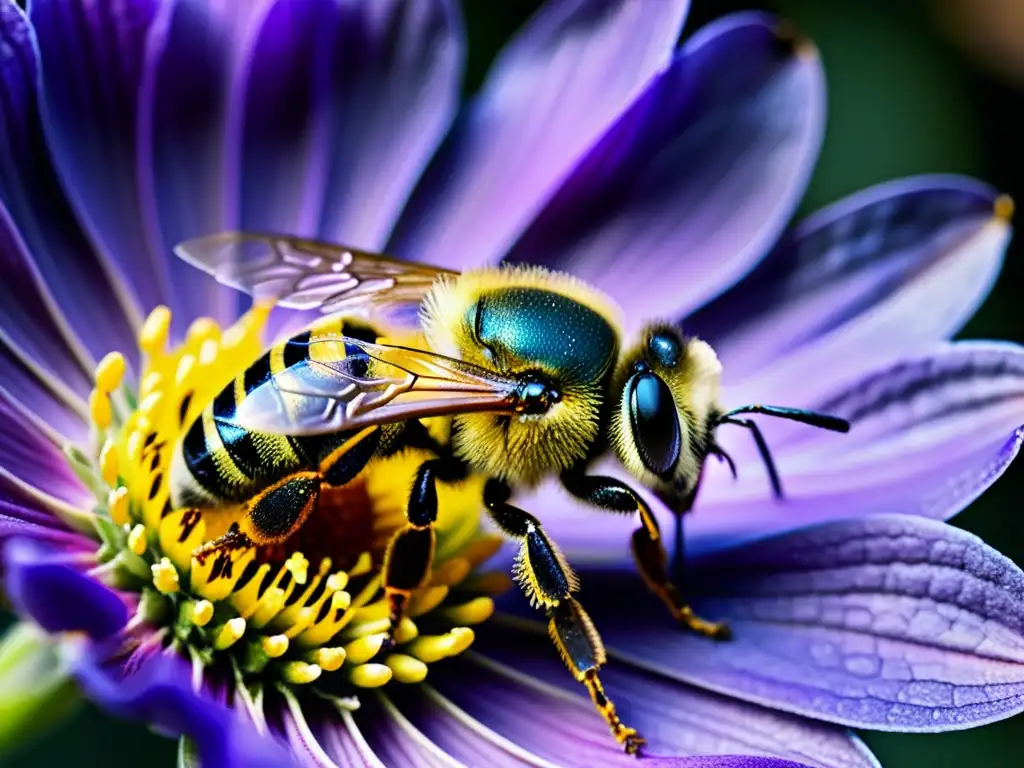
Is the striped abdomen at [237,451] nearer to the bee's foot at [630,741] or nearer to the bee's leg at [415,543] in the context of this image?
the bee's leg at [415,543]

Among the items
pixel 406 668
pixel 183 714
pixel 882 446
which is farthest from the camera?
pixel 882 446

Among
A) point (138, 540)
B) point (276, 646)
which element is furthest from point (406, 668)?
point (138, 540)

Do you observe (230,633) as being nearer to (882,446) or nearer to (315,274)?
(315,274)

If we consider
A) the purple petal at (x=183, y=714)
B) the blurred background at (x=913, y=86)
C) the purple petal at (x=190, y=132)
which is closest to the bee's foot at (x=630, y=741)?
the purple petal at (x=183, y=714)

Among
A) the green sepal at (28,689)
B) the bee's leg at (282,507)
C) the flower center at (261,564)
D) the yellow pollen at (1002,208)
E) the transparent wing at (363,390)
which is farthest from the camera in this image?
the yellow pollen at (1002,208)

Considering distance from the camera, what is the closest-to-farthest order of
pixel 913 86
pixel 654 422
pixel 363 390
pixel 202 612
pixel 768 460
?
pixel 363 390 → pixel 654 422 → pixel 202 612 → pixel 768 460 → pixel 913 86

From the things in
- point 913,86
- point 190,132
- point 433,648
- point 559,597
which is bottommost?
point 433,648

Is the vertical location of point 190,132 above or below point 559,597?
above

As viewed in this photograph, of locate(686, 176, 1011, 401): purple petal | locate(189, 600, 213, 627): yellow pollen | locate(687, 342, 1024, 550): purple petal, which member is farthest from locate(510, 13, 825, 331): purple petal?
locate(189, 600, 213, 627): yellow pollen
